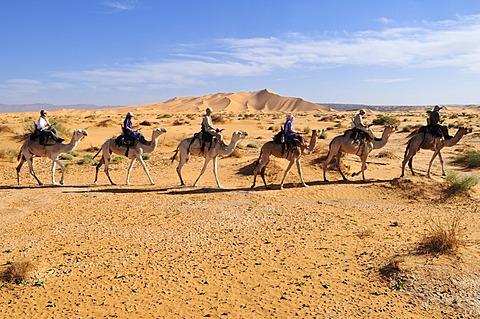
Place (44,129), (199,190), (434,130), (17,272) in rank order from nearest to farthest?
(17,272) < (199,190) < (44,129) < (434,130)

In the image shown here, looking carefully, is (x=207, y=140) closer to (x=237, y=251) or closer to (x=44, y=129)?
(x=44, y=129)

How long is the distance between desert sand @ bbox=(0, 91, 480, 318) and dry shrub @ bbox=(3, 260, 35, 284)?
0.13 feet

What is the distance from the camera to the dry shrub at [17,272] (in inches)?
261

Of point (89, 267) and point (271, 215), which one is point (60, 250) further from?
point (271, 215)

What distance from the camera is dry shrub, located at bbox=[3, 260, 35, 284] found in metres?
6.64

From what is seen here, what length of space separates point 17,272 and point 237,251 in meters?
3.88

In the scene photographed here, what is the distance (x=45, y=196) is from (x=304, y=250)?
8.69 metres

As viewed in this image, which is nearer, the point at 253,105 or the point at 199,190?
the point at 199,190

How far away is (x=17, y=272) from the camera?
6.65 m

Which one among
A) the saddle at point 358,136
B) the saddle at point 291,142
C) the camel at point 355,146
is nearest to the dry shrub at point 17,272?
the saddle at point 291,142

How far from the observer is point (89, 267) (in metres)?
7.20

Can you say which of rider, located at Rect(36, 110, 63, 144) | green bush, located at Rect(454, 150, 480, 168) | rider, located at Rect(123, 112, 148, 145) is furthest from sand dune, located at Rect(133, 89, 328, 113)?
rider, located at Rect(36, 110, 63, 144)

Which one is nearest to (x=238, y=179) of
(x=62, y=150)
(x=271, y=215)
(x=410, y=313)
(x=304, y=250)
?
(x=271, y=215)

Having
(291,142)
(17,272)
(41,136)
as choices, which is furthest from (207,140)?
(17,272)
